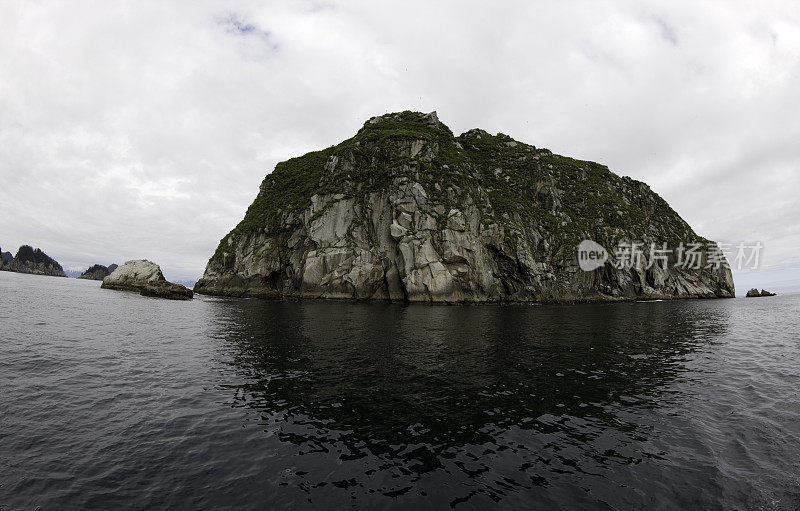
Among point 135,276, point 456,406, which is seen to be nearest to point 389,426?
point 456,406

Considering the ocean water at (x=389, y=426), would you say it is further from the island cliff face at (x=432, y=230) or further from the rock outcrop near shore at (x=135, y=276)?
the rock outcrop near shore at (x=135, y=276)

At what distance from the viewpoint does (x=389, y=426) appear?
13.3m

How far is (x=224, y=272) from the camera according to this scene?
92.8 m

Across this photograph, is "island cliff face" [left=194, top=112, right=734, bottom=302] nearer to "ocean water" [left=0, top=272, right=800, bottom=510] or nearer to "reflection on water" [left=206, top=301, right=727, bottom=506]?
"reflection on water" [left=206, top=301, right=727, bottom=506]

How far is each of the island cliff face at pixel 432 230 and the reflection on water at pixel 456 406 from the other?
42.2m

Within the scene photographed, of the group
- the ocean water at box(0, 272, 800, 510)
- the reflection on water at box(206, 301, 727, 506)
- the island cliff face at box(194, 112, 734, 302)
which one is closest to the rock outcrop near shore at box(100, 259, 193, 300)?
the island cliff face at box(194, 112, 734, 302)

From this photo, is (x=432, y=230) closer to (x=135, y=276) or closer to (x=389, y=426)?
(x=389, y=426)

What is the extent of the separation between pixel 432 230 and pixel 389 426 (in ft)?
203

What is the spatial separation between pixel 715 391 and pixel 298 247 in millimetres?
78805

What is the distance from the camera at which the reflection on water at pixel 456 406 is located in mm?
10047

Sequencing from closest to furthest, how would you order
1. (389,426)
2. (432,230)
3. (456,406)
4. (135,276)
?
1. (389,426)
2. (456,406)
3. (432,230)
4. (135,276)

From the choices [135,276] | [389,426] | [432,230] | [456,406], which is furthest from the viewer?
[135,276]

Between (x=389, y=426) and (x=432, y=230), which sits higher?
(x=432, y=230)

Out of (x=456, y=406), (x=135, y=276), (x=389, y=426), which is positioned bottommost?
(x=389, y=426)
